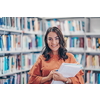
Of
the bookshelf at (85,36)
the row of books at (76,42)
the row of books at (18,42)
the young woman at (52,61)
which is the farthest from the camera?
the row of books at (76,42)

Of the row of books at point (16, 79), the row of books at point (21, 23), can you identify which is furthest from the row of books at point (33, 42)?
the row of books at point (16, 79)

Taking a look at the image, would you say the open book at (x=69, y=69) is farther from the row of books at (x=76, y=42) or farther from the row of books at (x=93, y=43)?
the row of books at (x=76, y=42)

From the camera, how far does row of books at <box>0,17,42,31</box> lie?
271 cm

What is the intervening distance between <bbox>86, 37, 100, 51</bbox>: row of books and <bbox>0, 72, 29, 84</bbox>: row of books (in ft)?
3.61

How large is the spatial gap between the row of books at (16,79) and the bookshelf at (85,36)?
83 cm

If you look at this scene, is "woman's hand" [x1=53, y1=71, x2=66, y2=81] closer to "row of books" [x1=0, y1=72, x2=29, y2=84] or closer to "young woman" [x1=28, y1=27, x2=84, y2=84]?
"young woman" [x1=28, y1=27, x2=84, y2=84]

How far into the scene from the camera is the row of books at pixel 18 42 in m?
2.70

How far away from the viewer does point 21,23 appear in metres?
3.05

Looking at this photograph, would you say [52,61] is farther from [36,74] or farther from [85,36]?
[85,36]
